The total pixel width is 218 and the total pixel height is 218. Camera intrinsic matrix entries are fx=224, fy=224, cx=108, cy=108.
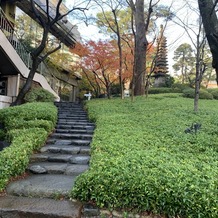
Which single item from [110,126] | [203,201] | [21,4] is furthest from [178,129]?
[21,4]

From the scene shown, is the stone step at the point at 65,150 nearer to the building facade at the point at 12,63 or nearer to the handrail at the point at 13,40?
the building facade at the point at 12,63

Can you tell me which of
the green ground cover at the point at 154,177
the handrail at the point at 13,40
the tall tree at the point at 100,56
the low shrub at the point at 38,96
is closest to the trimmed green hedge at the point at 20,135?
the green ground cover at the point at 154,177

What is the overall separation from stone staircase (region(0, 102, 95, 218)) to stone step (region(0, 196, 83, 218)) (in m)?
0.03

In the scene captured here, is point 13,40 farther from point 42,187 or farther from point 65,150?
point 42,187

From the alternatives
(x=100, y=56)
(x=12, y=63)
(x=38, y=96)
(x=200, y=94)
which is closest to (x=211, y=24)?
(x=12, y=63)

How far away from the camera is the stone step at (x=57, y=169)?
3.90 m

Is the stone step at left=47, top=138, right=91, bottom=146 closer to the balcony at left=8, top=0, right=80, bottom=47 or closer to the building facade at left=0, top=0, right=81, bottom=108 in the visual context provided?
the building facade at left=0, top=0, right=81, bottom=108

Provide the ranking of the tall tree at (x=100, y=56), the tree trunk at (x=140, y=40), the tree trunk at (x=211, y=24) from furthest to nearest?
the tree trunk at (x=140, y=40) → the tall tree at (x=100, y=56) → the tree trunk at (x=211, y=24)

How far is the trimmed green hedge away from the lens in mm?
3449

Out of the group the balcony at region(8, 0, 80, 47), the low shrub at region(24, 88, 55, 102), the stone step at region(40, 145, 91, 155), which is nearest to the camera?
the stone step at region(40, 145, 91, 155)

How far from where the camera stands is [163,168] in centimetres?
300

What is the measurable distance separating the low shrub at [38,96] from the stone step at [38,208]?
7638mm

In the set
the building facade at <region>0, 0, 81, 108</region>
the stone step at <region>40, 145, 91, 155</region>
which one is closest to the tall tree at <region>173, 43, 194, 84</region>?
the building facade at <region>0, 0, 81, 108</region>

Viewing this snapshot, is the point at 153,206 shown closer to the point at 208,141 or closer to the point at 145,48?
the point at 208,141
